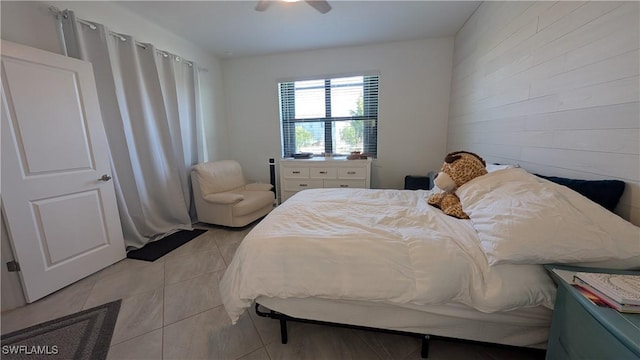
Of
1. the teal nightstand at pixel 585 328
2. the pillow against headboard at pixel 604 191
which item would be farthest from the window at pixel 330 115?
the teal nightstand at pixel 585 328

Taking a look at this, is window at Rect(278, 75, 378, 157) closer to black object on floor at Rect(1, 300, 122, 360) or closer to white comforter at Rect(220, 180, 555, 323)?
white comforter at Rect(220, 180, 555, 323)

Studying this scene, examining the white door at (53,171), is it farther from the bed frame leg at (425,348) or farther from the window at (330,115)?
the bed frame leg at (425,348)

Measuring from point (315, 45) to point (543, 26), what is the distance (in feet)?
8.64

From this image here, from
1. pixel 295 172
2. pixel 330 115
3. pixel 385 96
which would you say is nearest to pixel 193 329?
pixel 295 172

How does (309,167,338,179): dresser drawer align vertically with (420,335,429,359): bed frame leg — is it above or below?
above

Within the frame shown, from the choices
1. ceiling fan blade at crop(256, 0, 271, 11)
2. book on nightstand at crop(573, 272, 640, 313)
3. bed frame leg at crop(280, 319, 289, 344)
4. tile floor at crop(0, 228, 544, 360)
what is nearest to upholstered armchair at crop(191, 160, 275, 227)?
tile floor at crop(0, 228, 544, 360)

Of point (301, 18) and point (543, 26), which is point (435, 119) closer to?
point (543, 26)

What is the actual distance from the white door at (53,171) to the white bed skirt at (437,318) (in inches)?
72.9

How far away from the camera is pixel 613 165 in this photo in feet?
3.74

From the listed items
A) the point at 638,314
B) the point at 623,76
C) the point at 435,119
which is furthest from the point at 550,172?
the point at 435,119

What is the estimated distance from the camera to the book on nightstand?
0.72 metres

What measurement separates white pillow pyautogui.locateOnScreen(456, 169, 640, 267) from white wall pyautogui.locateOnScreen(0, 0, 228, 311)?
10.0 ft

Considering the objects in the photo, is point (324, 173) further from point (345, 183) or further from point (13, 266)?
point (13, 266)

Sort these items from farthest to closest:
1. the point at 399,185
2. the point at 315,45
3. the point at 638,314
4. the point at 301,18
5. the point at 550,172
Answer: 1. the point at 399,185
2. the point at 315,45
3. the point at 301,18
4. the point at 550,172
5. the point at 638,314
